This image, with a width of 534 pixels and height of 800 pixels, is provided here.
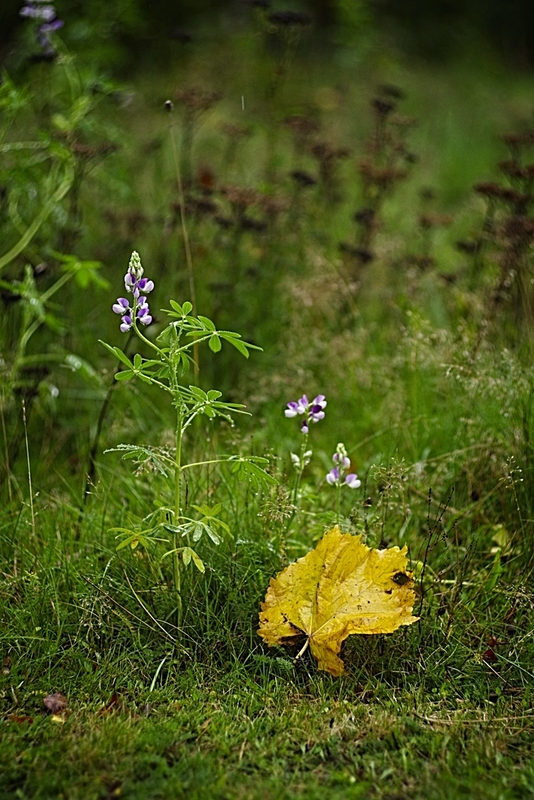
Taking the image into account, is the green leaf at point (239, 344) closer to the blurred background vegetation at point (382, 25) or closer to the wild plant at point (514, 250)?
the wild plant at point (514, 250)

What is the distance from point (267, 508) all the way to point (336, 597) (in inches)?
14.4

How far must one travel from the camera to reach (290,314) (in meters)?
4.27

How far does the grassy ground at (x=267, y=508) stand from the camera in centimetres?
189

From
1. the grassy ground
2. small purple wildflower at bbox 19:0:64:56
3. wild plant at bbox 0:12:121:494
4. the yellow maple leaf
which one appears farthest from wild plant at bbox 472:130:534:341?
small purple wildflower at bbox 19:0:64:56

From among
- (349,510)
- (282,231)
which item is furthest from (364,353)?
(349,510)

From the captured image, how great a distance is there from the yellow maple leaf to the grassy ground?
0.09 meters

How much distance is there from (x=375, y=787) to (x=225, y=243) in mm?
3569

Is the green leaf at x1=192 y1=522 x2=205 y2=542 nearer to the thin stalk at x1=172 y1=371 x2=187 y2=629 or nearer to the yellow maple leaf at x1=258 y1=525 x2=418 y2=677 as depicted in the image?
the thin stalk at x1=172 y1=371 x2=187 y2=629

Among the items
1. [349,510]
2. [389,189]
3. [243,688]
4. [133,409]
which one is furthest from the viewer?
[389,189]

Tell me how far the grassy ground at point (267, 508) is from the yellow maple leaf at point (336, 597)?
89 mm

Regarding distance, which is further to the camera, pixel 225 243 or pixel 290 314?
pixel 225 243

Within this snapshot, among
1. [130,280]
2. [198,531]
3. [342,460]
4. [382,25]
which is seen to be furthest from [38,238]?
[382,25]

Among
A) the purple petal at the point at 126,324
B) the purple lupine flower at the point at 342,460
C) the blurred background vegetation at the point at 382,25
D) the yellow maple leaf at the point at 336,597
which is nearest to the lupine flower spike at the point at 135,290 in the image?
the purple petal at the point at 126,324

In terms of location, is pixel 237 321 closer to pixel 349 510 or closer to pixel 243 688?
pixel 349 510
